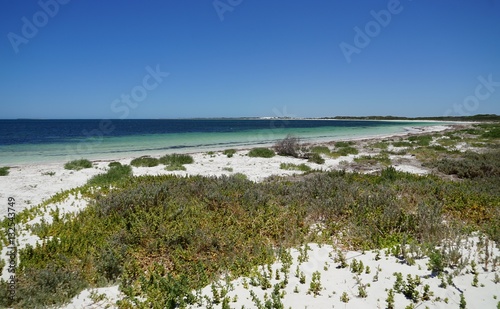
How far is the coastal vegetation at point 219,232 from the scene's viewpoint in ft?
15.3

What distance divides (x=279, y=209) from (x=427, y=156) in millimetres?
18115

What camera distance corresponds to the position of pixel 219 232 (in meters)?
6.29

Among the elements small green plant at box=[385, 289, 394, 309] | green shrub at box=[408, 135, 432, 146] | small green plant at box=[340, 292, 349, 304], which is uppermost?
green shrub at box=[408, 135, 432, 146]

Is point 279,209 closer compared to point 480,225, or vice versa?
point 480,225

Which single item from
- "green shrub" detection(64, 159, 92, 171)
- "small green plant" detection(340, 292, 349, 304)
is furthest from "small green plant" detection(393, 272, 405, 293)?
"green shrub" detection(64, 159, 92, 171)

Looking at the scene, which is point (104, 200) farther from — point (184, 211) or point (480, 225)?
point (480, 225)

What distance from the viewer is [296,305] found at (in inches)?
162

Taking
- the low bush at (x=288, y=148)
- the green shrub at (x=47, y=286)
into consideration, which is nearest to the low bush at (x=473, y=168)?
the low bush at (x=288, y=148)

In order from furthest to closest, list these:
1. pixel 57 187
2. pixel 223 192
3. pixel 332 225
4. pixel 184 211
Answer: pixel 57 187
pixel 223 192
pixel 184 211
pixel 332 225

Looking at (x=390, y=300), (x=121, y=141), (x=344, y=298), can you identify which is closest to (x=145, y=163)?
(x=344, y=298)

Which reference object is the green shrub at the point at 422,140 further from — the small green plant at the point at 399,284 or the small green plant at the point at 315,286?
the small green plant at the point at 315,286

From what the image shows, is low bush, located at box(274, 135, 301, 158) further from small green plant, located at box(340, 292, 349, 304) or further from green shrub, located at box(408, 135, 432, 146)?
small green plant, located at box(340, 292, 349, 304)

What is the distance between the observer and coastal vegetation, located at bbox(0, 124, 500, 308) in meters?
4.66

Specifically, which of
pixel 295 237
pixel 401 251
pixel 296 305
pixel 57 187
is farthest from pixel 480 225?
A: pixel 57 187
